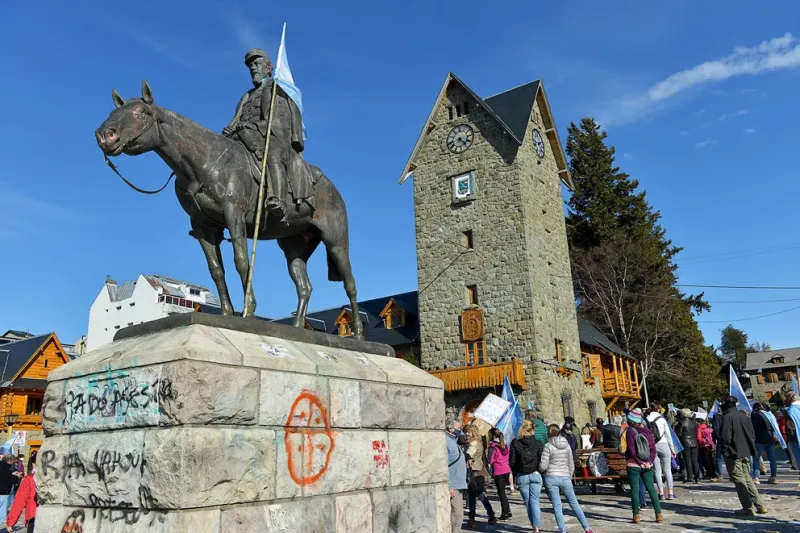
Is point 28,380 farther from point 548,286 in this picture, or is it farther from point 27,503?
point 27,503

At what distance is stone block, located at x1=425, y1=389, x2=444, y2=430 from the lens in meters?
5.71

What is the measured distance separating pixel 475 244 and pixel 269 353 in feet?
81.6

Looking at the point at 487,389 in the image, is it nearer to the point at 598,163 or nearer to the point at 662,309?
the point at 662,309

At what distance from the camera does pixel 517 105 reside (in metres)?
31.6

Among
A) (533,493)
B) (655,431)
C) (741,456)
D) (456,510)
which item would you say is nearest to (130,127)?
(456,510)

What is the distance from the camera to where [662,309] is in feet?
117

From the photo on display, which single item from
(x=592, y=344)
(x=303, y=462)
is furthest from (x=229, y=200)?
(x=592, y=344)

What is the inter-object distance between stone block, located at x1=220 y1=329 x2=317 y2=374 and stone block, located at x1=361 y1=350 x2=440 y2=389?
0.92 m

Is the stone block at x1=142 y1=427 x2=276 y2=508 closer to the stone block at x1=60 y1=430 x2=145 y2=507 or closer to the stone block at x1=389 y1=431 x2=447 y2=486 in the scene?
the stone block at x1=60 y1=430 x2=145 y2=507

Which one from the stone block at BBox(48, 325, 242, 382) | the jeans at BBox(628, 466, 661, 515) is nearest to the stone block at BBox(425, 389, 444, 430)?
the stone block at BBox(48, 325, 242, 382)

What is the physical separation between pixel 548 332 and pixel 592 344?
5738mm

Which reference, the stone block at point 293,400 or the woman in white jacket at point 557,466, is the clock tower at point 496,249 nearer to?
the woman in white jacket at point 557,466

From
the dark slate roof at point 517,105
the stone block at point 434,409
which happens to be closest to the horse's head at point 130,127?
the stone block at point 434,409

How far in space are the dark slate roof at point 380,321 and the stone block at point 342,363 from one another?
78.3 feet
